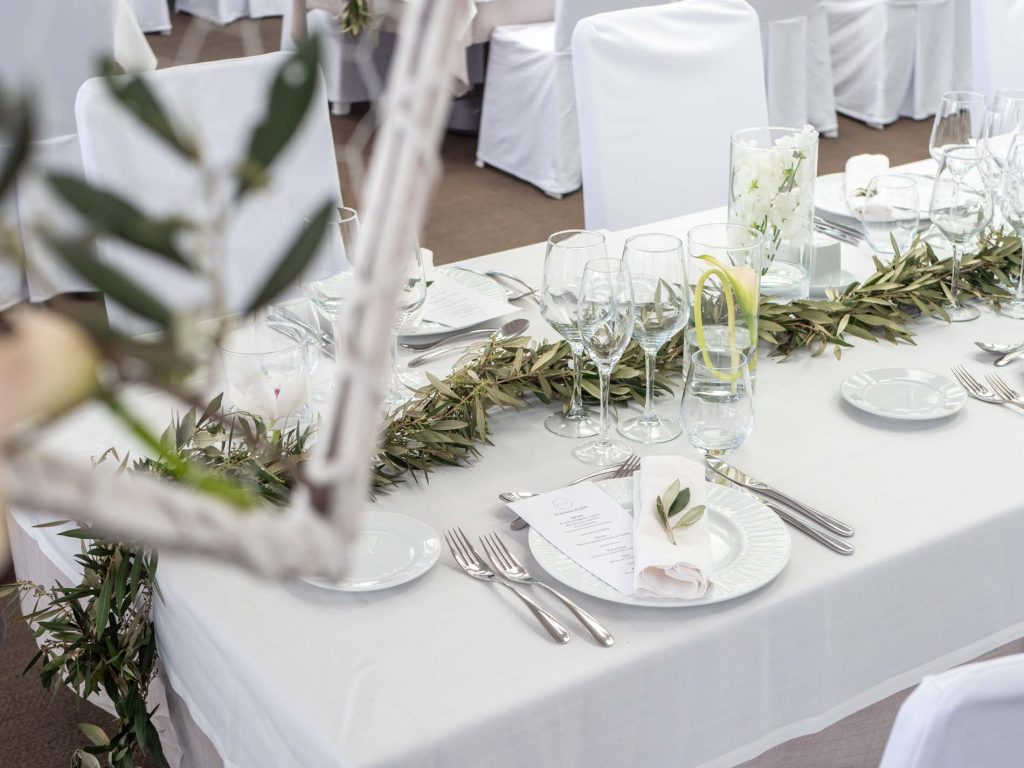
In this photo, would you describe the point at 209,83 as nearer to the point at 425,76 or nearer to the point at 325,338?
the point at 325,338

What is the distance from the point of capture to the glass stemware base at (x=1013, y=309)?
156 centimetres

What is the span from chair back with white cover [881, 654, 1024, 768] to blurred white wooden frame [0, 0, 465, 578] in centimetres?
61

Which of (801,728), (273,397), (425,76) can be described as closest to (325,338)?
(273,397)

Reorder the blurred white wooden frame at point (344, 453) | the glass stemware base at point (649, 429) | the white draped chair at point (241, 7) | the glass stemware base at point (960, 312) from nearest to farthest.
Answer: the blurred white wooden frame at point (344, 453), the glass stemware base at point (649, 429), the glass stemware base at point (960, 312), the white draped chair at point (241, 7)

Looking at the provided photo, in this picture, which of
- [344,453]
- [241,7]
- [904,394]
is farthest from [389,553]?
[241,7]

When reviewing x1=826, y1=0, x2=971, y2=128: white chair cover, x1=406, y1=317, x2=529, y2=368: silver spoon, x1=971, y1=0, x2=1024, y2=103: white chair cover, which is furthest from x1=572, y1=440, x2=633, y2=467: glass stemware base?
x1=826, y1=0, x2=971, y2=128: white chair cover

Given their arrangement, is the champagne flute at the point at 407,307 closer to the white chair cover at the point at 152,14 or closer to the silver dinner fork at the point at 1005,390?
the silver dinner fork at the point at 1005,390

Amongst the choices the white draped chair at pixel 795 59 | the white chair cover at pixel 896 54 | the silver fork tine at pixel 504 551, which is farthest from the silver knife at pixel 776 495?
the white chair cover at pixel 896 54

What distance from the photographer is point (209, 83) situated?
6.24 feet

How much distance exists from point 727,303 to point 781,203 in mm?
401

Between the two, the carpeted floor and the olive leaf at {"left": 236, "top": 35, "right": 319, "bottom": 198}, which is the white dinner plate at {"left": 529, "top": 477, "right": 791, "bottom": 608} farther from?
the carpeted floor

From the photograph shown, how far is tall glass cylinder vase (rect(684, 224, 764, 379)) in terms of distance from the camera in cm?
120

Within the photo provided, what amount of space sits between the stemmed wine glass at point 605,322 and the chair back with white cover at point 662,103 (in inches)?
40.8

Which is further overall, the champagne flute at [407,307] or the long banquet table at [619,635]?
the champagne flute at [407,307]
